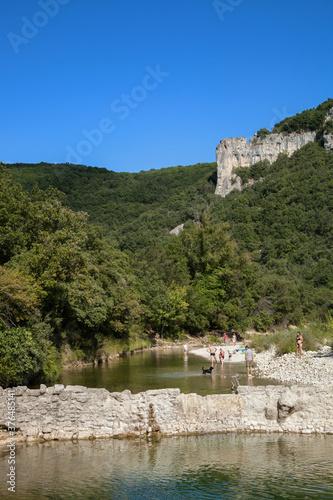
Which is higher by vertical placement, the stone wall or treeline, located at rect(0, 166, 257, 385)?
treeline, located at rect(0, 166, 257, 385)

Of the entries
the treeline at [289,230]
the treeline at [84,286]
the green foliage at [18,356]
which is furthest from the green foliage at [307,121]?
the green foliage at [18,356]

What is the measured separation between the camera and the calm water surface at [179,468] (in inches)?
416

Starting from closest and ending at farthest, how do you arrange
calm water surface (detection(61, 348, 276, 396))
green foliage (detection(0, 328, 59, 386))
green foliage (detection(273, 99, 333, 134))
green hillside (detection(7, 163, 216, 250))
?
green foliage (detection(0, 328, 59, 386)) < calm water surface (detection(61, 348, 276, 396)) < green hillside (detection(7, 163, 216, 250)) < green foliage (detection(273, 99, 333, 134))

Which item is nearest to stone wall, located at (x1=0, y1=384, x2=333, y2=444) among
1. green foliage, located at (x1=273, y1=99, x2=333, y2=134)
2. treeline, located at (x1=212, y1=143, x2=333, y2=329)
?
treeline, located at (x1=212, y1=143, x2=333, y2=329)

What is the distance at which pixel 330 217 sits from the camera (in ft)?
293

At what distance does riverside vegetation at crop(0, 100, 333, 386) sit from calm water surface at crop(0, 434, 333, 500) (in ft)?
22.9

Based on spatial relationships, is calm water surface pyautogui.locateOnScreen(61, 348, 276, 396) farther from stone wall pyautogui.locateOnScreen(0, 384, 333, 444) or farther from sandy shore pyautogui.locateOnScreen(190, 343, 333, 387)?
stone wall pyautogui.locateOnScreen(0, 384, 333, 444)

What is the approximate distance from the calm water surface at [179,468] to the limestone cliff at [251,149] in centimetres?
11986

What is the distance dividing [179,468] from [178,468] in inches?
1.0

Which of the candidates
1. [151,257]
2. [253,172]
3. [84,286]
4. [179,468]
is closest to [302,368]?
[84,286]

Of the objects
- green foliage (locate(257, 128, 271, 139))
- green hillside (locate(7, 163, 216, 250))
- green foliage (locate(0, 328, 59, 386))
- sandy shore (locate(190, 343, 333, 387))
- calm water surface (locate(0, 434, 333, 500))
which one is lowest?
calm water surface (locate(0, 434, 333, 500))

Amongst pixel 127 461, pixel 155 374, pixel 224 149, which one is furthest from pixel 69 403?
pixel 224 149

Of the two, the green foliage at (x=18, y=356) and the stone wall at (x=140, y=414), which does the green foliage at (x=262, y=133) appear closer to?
the green foliage at (x=18, y=356)

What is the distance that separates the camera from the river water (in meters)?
10.6
